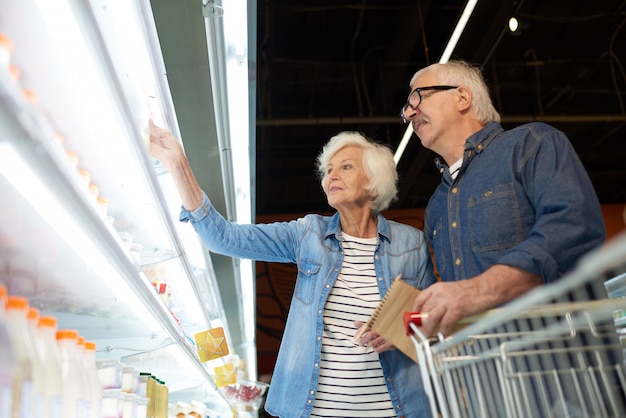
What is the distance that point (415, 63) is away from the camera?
25.0 ft

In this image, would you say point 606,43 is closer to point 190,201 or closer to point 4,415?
point 190,201

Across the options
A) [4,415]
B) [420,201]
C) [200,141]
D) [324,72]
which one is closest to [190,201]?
[200,141]

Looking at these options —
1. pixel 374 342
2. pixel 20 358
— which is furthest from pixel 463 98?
pixel 20 358

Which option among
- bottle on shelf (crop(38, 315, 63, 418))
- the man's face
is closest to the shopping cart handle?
bottle on shelf (crop(38, 315, 63, 418))

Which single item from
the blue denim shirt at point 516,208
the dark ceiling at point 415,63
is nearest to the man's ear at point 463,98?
the blue denim shirt at point 516,208

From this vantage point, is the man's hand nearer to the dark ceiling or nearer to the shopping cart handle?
the shopping cart handle

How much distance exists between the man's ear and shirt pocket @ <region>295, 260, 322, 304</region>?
32.3 inches

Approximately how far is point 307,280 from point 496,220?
81 cm

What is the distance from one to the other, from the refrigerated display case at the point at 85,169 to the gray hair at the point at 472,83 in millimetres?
1080

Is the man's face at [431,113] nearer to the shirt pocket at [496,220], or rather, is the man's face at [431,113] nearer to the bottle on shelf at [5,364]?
the shirt pocket at [496,220]

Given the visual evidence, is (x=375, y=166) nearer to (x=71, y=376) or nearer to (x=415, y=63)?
(x=71, y=376)

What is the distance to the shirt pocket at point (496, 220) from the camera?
1.89 metres

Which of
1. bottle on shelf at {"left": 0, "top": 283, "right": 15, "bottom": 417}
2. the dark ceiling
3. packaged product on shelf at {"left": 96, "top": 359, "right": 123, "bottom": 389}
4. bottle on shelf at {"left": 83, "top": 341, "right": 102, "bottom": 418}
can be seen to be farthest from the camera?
the dark ceiling

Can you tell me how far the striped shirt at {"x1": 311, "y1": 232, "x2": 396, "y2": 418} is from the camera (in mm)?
2160
